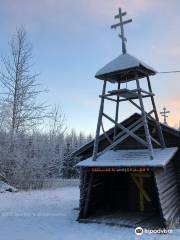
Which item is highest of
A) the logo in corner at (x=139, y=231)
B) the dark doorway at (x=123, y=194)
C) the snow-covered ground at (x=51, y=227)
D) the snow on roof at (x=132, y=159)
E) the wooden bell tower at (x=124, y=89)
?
the wooden bell tower at (x=124, y=89)

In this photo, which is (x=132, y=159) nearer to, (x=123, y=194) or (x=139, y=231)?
(x=139, y=231)

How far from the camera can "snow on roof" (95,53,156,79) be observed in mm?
13102

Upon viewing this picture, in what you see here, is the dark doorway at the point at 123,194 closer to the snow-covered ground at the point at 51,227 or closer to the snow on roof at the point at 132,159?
the snow on roof at the point at 132,159

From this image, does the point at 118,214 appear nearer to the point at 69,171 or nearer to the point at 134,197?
the point at 134,197

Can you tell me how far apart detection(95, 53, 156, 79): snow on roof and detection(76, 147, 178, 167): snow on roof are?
3.42 metres

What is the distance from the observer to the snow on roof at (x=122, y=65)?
13102 mm

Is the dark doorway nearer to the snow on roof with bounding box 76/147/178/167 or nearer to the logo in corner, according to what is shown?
the snow on roof with bounding box 76/147/178/167

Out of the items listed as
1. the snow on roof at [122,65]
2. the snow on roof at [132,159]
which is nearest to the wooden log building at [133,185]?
the snow on roof at [132,159]

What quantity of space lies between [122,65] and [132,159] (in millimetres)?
3839

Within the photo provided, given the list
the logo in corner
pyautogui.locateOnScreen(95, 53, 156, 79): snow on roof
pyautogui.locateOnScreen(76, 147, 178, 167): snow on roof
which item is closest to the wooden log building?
pyautogui.locateOnScreen(76, 147, 178, 167): snow on roof

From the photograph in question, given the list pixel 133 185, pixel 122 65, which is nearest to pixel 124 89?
pixel 122 65

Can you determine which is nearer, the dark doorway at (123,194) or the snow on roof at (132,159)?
the snow on roof at (132,159)

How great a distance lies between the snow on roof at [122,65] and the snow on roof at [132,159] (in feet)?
11.2

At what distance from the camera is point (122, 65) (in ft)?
43.9
